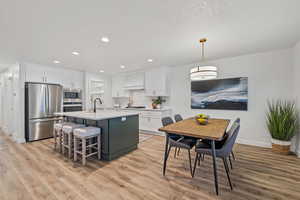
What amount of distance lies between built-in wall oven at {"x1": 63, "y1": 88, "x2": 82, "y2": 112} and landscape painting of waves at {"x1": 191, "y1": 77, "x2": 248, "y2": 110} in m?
4.26

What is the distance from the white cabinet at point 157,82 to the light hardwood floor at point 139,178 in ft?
7.83

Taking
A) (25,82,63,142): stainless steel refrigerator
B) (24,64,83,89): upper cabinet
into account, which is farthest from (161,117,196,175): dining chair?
(24,64,83,89): upper cabinet

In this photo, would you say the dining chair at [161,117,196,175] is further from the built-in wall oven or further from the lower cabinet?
the built-in wall oven

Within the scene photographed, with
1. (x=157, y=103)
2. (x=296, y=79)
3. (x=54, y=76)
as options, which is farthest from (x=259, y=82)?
(x=54, y=76)

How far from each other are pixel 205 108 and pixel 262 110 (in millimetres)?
1391

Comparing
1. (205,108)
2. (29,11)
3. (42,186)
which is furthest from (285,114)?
(29,11)

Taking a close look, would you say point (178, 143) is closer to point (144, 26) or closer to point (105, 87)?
point (144, 26)

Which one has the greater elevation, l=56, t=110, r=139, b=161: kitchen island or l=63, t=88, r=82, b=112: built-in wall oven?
l=63, t=88, r=82, b=112: built-in wall oven

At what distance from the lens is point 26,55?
3.29 meters

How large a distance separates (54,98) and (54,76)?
0.79 m

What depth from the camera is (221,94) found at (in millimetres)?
3807

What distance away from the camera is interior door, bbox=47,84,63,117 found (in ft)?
13.4

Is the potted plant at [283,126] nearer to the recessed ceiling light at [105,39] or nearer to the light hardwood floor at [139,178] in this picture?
the light hardwood floor at [139,178]

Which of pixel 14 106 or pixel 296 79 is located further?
pixel 14 106
